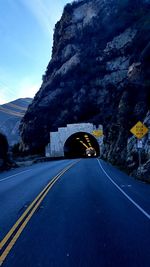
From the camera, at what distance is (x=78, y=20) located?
285 ft

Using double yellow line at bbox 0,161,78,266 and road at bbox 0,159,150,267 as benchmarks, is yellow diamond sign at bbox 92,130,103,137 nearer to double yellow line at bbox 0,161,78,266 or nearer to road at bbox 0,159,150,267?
road at bbox 0,159,150,267

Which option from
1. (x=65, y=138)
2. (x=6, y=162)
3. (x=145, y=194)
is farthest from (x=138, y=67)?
(x=65, y=138)

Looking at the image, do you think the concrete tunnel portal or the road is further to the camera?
the concrete tunnel portal

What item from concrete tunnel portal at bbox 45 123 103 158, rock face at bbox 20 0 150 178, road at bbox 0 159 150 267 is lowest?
road at bbox 0 159 150 267

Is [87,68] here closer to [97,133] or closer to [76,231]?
[97,133]

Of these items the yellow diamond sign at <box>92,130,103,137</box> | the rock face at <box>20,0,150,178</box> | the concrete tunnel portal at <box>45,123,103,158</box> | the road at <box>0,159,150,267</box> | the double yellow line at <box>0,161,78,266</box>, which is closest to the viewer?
the road at <box>0,159,150,267</box>

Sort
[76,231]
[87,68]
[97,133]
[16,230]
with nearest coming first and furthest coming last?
[76,231], [16,230], [97,133], [87,68]

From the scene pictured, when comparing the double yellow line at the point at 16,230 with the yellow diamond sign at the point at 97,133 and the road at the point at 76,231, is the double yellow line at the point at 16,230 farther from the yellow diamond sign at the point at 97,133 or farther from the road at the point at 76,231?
the yellow diamond sign at the point at 97,133

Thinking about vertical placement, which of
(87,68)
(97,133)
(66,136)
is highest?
(87,68)

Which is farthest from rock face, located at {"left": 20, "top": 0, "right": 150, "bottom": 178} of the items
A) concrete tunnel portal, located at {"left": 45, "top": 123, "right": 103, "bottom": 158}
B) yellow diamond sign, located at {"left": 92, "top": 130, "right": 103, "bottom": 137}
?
concrete tunnel portal, located at {"left": 45, "top": 123, "right": 103, "bottom": 158}

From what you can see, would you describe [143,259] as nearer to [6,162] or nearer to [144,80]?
[144,80]

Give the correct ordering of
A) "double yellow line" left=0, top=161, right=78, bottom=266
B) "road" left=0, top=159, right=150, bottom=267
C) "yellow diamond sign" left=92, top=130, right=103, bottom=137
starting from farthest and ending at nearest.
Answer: "yellow diamond sign" left=92, top=130, right=103, bottom=137
"double yellow line" left=0, top=161, right=78, bottom=266
"road" left=0, top=159, right=150, bottom=267

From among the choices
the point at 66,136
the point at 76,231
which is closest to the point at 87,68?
the point at 66,136

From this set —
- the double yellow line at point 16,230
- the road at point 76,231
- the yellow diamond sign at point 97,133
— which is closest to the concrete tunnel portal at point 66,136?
the yellow diamond sign at point 97,133
